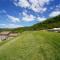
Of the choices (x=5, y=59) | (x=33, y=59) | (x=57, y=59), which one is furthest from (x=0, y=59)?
(x=57, y=59)

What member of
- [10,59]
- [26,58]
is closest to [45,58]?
[26,58]

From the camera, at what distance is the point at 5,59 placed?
28.7 ft

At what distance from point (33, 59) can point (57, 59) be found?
4.41 feet

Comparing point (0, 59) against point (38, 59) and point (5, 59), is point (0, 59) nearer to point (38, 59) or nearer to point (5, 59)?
point (5, 59)

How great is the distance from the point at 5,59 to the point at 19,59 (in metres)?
0.82

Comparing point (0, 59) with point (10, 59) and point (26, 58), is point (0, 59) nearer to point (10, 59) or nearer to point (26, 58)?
point (10, 59)

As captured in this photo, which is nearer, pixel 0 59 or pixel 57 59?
pixel 57 59

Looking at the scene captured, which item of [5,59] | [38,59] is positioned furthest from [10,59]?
[38,59]

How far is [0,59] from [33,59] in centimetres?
194

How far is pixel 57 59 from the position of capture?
26.9 feet

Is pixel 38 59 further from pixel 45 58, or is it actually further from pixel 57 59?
pixel 57 59

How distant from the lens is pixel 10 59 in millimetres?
8688

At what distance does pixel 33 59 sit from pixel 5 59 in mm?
1633

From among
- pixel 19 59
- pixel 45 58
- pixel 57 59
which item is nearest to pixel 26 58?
pixel 19 59
